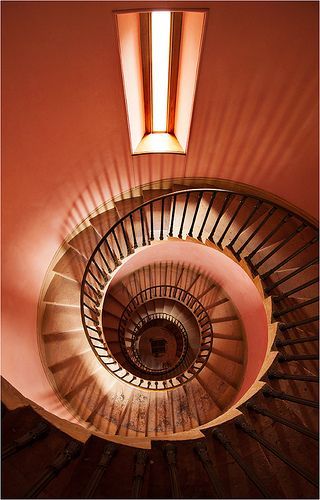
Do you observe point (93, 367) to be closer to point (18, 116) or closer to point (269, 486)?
point (269, 486)

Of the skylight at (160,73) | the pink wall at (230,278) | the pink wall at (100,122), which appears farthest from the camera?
the pink wall at (230,278)

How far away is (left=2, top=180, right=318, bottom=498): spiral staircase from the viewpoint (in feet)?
7.86

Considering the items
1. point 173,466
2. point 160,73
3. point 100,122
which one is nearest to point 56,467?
point 173,466

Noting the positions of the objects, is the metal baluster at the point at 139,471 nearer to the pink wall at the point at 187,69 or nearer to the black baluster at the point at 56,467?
the black baluster at the point at 56,467

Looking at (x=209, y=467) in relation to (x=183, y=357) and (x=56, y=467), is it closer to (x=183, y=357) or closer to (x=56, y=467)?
(x=56, y=467)

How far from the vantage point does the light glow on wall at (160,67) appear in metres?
4.01

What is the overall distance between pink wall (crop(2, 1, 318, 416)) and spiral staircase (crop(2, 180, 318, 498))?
46 cm

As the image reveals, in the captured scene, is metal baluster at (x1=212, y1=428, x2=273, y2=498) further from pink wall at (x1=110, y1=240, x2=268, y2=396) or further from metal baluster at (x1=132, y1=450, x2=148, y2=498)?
pink wall at (x1=110, y1=240, x2=268, y2=396)

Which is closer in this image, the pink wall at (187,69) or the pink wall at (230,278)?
the pink wall at (187,69)

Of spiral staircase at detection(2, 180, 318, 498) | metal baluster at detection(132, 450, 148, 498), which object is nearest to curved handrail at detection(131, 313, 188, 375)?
spiral staircase at detection(2, 180, 318, 498)

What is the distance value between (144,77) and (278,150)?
2.55m

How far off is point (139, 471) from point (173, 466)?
0.96ft

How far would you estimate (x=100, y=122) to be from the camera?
451cm

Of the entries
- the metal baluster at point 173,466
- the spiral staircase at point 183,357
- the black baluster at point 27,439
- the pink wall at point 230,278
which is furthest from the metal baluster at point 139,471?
the pink wall at point 230,278
